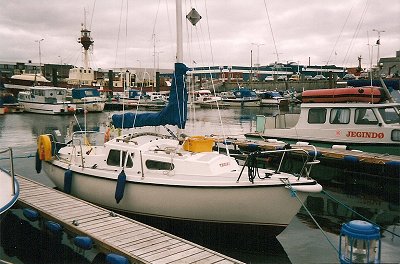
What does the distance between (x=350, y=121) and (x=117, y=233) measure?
11.5 m

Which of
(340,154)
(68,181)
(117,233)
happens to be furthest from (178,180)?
(340,154)

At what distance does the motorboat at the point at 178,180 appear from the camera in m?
8.50

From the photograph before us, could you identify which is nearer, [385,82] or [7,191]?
[7,191]

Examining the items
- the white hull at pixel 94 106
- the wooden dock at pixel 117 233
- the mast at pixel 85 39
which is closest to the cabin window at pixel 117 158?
the wooden dock at pixel 117 233

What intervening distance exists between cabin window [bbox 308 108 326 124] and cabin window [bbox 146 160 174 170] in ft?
30.8

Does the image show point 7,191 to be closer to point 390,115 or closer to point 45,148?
point 45,148

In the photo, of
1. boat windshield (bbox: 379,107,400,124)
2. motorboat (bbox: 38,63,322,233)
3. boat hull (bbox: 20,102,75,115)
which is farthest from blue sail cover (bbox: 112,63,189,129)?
boat hull (bbox: 20,102,75,115)

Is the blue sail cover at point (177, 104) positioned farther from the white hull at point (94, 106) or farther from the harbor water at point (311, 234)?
the white hull at point (94, 106)

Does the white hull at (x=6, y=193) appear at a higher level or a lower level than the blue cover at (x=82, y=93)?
lower

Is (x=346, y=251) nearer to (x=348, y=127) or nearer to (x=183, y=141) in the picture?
(x=183, y=141)

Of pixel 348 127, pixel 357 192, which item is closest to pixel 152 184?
pixel 357 192

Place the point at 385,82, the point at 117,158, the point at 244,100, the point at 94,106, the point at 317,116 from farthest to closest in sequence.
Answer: the point at 244,100
the point at 94,106
the point at 385,82
the point at 317,116
the point at 117,158

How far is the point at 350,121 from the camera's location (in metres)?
15.5

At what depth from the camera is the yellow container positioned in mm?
10203
